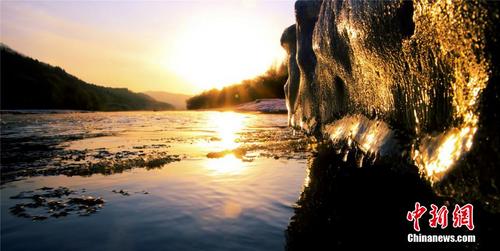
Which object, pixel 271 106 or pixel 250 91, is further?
pixel 250 91

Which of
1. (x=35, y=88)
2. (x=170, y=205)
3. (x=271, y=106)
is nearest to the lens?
(x=170, y=205)

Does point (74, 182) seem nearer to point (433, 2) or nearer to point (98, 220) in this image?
point (98, 220)

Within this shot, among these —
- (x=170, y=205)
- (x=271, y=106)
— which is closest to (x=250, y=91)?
(x=271, y=106)

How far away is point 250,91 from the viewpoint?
1217 inches

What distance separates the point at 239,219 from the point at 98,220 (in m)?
0.76

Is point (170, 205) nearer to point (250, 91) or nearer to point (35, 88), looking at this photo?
point (250, 91)

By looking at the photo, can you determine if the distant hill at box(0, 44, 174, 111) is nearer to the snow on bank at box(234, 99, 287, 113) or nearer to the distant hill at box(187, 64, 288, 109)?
the distant hill at box(187, 64, 288, 109)

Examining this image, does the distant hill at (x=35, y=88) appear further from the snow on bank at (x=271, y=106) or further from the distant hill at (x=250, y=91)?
the snow on bank at (x=271, y=106)

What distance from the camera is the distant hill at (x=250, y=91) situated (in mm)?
27172

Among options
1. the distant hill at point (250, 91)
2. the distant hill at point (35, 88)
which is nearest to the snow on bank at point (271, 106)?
the distant hill at point (250, 91)

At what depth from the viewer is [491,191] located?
1.18m

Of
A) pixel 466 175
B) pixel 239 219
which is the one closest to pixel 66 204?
pixel 239 219

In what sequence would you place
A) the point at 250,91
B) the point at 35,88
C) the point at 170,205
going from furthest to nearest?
the point at 35,88
the point at 250,91
the point at 170,205

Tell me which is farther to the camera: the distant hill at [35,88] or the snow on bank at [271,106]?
the distant hill at [35,88]
